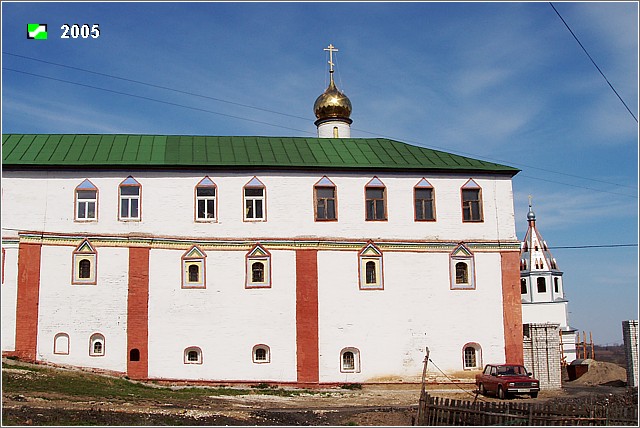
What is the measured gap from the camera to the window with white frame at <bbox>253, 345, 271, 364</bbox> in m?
28.7

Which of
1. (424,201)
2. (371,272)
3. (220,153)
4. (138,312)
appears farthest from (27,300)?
(424,201)

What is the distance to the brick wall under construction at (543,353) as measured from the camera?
29891 millimetres

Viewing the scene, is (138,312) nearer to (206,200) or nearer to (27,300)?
(27,300)

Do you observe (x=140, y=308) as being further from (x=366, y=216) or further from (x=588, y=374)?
(x=588, y=374)

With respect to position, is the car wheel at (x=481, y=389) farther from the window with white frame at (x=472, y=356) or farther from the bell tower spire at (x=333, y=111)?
the bell tower spire at (x=333, y=111)

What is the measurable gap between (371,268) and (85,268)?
11.2 meters

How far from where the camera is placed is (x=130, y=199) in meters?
29.3

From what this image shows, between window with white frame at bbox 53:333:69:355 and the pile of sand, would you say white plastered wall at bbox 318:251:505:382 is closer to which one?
the pile of sand

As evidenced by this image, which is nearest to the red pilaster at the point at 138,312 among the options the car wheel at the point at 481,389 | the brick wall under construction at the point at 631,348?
the car wheel at the point at 481,389

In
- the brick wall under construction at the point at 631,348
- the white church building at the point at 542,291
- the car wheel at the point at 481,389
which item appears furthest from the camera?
the white church building at the point at 542,291

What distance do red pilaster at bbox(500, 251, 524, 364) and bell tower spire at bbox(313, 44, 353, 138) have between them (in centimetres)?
1140

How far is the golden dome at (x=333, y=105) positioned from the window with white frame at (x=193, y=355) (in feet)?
48.7

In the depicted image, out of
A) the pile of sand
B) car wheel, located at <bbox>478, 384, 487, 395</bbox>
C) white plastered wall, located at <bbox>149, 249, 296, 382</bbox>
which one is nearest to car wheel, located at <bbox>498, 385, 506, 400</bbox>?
car wheel, located at <bbox>478, 384, 487, 395</bbox>

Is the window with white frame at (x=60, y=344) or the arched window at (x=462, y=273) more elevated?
the arched window at (x=462, y=273)
